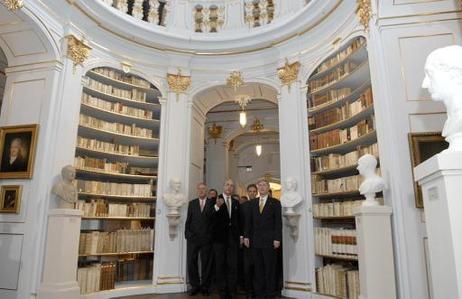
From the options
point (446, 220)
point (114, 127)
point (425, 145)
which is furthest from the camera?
point (114, 127)

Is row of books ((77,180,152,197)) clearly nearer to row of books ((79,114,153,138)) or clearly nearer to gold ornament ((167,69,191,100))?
row of books ((79,114,153,138))

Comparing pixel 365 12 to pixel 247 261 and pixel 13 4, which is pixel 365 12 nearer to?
pixel 247 261

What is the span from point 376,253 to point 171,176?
3430mm

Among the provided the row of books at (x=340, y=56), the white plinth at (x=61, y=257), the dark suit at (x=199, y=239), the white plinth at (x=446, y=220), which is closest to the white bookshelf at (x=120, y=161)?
the white plinth at (x=61, y=257)

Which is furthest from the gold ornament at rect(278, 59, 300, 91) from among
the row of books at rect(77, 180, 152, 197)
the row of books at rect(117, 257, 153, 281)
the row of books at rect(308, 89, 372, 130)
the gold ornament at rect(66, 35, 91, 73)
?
the row of books at rect(117, 257, 153, 281)

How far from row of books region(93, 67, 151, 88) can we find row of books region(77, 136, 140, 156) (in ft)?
3.56

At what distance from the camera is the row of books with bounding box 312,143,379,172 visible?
14.6ft

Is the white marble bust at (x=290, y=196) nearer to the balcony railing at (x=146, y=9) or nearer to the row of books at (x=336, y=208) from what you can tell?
the row of books at (x=336, y=208)

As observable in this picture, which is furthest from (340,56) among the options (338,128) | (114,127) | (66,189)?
(66,189)

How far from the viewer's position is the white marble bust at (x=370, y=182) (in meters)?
3.63

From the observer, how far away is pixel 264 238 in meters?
4.55

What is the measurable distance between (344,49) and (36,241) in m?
4.83

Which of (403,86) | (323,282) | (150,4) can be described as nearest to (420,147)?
(403,86)

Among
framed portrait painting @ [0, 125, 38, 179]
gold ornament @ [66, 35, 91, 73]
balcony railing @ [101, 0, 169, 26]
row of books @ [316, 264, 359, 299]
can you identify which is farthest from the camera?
balcony railing @ [101, 0, 169, 26]
